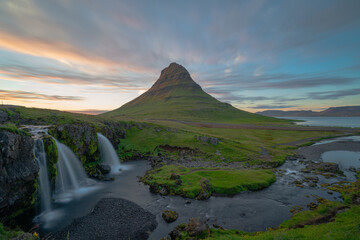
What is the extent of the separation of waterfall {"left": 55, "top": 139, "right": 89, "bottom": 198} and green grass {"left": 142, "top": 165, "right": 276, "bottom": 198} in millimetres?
12446

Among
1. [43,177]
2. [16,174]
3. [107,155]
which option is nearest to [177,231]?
[16,174]

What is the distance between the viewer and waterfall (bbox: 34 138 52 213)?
2406cm

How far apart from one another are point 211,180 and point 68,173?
90.7 ft

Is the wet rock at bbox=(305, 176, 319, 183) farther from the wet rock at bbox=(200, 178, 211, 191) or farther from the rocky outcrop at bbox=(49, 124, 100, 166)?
the rocky outcrop at bbox=(49, 124, 100, 166)

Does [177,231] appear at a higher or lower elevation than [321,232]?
lower

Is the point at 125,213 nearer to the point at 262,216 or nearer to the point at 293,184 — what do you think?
the point at 262,216

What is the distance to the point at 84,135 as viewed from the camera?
4244 cm

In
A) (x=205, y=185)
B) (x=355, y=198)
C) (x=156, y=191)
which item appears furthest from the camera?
(x=205, y=185)

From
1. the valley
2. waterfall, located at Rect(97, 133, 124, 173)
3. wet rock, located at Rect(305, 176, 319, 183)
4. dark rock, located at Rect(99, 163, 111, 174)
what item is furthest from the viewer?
waterfall, located at Rect(97, 133, 124, 173)

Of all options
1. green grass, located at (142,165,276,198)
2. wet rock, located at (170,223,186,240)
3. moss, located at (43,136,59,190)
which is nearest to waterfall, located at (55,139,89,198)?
moss, located at (43,136,59,190)

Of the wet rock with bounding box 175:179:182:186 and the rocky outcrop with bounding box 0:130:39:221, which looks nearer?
the rocky outcrop with bounding box 0:130:39:221

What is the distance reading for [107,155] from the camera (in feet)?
155

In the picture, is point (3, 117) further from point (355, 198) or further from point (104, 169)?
point (355, 198)

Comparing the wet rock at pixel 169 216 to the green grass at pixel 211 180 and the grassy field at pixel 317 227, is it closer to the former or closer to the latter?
the grassy field at pixel 317 227
